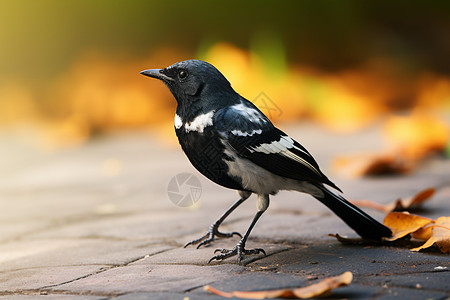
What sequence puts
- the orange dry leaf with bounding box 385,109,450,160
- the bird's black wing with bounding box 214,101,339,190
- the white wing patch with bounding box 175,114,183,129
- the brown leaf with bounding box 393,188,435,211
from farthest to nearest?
the orange dry leaf with bounding box 385,109,450,160 < the brown leaf with bounding box 393,188,435,211 < the white wing patch with bounding box 175,114,183,129 < the bird's black wing with bounding box 214,101,339,190

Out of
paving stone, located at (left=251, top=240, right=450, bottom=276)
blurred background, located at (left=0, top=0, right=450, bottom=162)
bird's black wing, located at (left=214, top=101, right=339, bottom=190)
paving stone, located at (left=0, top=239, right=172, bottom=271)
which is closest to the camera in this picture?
paving stone, located at (left=251, top=240, right=450, bottom=276)

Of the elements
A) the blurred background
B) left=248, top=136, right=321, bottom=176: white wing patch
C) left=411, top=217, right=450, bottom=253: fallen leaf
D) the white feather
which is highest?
the blurred background

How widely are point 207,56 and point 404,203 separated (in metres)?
6.25

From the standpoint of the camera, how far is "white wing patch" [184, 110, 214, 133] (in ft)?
8.86

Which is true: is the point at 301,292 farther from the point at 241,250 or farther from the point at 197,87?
the point at 197,87

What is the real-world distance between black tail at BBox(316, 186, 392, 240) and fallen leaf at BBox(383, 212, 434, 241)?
0.05 m

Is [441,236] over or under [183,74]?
under

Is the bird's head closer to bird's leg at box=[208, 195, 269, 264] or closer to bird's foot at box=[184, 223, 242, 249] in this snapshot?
bird's leg at box=[208, 195, 269, 264]

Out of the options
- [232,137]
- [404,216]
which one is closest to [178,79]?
[232,137]

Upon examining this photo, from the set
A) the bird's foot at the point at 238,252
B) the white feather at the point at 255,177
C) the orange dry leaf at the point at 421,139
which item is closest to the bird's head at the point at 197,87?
the white feather at the point at 255,177

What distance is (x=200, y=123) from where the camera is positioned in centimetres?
271

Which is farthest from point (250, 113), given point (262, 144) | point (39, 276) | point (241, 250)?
point (39, 276)

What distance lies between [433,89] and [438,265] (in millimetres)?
7099

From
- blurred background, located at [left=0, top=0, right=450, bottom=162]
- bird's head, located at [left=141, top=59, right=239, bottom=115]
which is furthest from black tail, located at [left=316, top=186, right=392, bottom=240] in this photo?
blurred background, located at [left=0, top=0, right=450, bottom=162]
